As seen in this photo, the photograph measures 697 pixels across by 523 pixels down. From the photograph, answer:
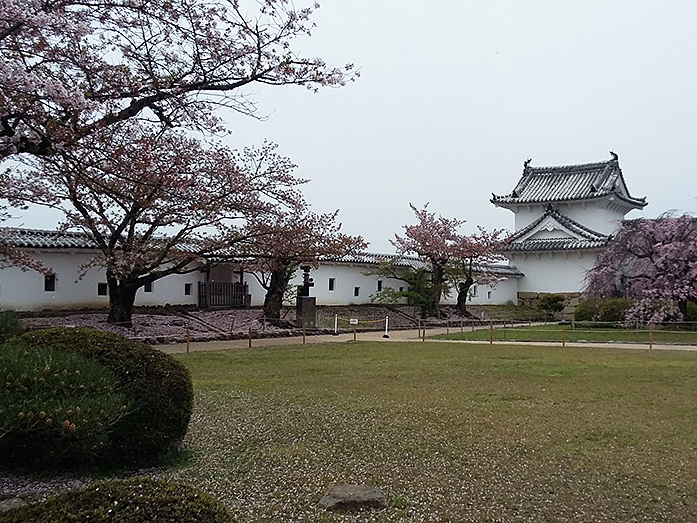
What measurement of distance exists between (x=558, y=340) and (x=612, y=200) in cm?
2144

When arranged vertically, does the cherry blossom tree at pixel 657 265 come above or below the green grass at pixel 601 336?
above

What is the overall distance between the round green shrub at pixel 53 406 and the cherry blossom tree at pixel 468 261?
2867 centimetres

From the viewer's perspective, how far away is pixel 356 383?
35.6 ft

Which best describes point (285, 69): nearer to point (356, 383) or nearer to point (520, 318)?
point (356, 383)

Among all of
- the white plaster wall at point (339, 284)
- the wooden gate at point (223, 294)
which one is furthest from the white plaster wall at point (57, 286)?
the white plaster wall at point (339, 284)

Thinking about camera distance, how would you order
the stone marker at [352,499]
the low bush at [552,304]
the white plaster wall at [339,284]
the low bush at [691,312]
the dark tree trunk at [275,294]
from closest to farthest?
the stone marker at [352,499], the dark tree trunk at [275,294], the low bush at [691,312], the white plaster wall at [339,284], the low bush at [552,304]

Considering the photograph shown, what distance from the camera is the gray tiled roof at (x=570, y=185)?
39312mm

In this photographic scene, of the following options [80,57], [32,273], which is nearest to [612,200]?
[32,273]

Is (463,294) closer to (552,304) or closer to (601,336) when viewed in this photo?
(552,304)

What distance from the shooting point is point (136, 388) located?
558 centimetres

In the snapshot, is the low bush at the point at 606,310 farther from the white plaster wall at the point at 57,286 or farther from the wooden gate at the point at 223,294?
the white plaster wall at the point at 57,286

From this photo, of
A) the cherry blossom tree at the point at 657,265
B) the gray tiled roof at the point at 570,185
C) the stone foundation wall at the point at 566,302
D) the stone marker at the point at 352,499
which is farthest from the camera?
the gray tiled roof at the point at 570,185

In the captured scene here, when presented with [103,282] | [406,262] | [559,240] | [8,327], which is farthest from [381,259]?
[8,327]

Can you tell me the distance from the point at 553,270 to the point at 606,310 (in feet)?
46.4
